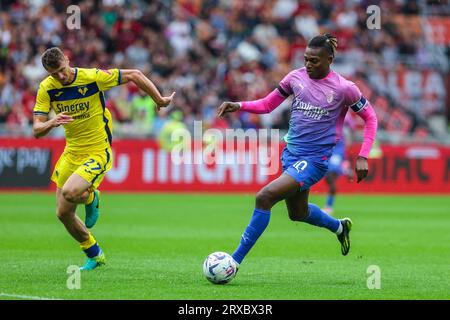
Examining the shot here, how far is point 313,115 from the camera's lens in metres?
10.4

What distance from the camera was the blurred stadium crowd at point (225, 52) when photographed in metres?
26.2

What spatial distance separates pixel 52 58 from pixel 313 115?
289cm

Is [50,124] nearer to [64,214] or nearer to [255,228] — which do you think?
[64,214]

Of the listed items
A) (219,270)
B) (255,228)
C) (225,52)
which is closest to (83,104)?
(255,228)

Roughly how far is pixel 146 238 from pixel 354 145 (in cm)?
1327

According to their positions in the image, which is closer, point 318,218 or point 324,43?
point 324,43

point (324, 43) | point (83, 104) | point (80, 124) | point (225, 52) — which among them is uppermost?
point (225, 52)

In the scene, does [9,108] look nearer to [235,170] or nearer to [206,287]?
[235,170]

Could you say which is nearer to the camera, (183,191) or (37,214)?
(37,214)

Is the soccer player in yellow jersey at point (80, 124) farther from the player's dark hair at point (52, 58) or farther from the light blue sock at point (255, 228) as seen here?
the light blue sock at point (255, 228)

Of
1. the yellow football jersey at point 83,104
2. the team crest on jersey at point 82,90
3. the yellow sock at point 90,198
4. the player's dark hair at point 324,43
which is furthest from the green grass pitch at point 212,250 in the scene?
the player's dark hair at point 324,43
